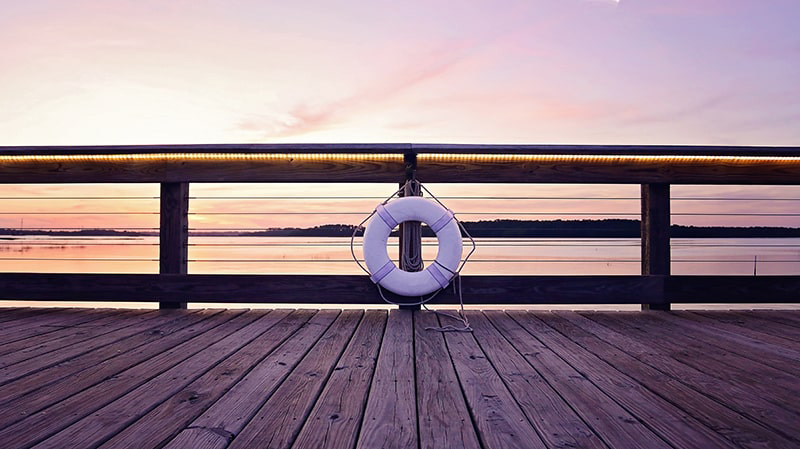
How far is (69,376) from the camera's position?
47.4 inches

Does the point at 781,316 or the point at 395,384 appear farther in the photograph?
the point at 781,316

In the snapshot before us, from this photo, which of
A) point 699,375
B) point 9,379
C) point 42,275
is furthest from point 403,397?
point 42,275

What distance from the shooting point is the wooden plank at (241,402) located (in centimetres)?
82

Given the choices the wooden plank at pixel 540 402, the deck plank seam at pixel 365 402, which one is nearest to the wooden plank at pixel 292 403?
the deck plank seam at pixel 365 402

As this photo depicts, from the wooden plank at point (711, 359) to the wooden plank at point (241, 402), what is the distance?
1111 millimetres

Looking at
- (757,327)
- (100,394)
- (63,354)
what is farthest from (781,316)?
(63,354)

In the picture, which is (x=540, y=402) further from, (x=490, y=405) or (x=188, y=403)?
(x=188, y=403)

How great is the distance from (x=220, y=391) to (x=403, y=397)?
0.41 meters

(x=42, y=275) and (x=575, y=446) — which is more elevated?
(x=42, y=275)

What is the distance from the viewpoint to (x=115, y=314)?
84.7 inches

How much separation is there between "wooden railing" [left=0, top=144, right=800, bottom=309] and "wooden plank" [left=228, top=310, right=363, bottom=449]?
813 millimetres

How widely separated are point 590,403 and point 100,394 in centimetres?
107

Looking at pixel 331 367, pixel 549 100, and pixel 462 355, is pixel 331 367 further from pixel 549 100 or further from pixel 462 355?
pixel 549 100

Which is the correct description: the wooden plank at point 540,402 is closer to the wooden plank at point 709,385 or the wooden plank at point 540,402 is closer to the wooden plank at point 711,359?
the wooden plank at point 709,385
